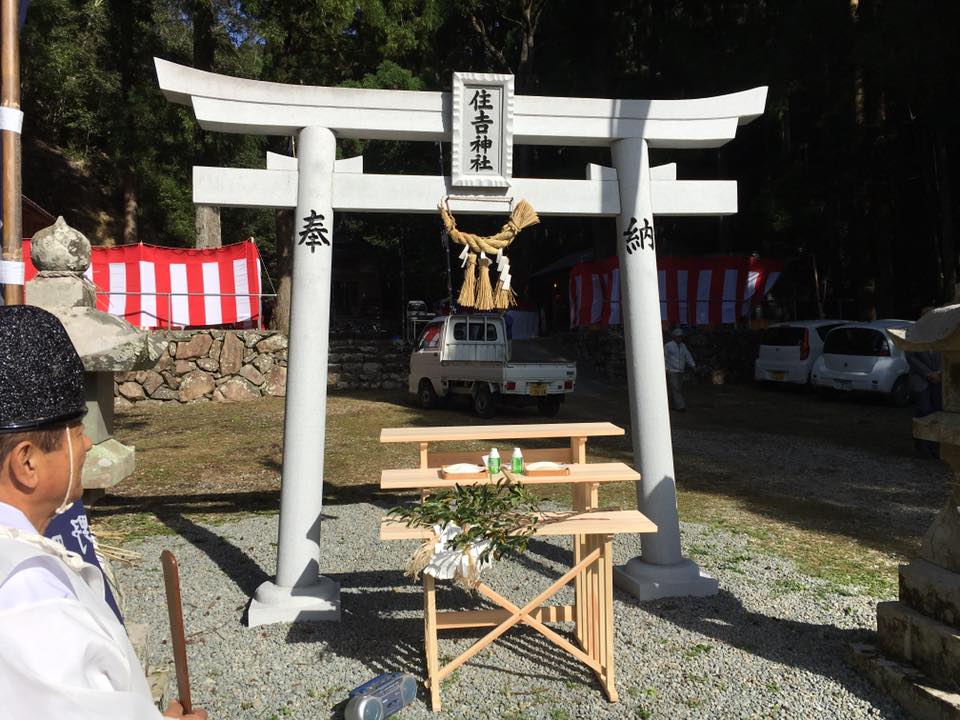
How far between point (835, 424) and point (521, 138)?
937cm

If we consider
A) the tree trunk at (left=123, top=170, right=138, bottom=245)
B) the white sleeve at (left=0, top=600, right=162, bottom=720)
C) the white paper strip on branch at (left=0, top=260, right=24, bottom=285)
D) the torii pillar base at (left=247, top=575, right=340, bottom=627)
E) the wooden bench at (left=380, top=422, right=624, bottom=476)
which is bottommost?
the torii pillar base at (left=247, top=575, right=340, bottom=627)

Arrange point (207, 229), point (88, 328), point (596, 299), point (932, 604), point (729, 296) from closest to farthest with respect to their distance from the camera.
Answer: point (88, 328) < point (932, 604) < point (207, 229) < point (729, 296) < point (596, 299)

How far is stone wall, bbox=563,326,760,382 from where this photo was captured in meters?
18.3

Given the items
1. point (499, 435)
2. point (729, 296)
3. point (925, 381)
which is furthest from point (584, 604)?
point (729, 296)

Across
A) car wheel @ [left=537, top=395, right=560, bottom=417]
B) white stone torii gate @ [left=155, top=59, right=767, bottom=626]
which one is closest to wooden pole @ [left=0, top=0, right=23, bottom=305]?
white stone torii gate @ [left=155, top=59, right=767, bottom=626]

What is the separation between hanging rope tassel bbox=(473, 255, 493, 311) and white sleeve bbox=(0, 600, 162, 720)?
386cm

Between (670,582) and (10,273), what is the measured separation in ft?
12.9

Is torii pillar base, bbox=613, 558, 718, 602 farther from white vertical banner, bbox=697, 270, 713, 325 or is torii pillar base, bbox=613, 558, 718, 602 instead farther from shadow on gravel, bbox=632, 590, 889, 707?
white vertical banner, bbox=697, 270, 713, 325

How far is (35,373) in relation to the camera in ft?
3.65

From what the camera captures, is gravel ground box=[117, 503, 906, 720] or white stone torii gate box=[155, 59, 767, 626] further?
white stone torii gate box=[155, 59, 767, 626]

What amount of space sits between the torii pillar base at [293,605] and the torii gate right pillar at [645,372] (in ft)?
6.26

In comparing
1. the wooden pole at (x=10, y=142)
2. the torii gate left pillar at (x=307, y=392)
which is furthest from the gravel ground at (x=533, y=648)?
the wooden pole at (x=10, y=142)

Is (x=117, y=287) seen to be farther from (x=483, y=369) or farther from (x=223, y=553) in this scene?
(x=223, y=553)

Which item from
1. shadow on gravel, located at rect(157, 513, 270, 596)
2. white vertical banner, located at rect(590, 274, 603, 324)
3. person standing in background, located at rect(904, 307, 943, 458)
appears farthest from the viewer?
white vertical banner, located at rect(590, 274, 603, 324)
